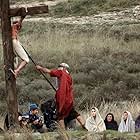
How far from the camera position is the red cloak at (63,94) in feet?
34.2

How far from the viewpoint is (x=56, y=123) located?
1012 cm

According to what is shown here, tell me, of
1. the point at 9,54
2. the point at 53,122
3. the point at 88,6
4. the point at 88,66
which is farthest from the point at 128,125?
the point at 88,6

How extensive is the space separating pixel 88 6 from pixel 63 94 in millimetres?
27539

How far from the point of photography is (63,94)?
1046 cm

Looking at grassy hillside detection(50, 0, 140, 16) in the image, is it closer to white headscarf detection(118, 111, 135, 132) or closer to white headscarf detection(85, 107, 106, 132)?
white headscarf detection(118, 111, 135, 132)

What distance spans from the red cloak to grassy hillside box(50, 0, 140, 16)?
83.1 ft

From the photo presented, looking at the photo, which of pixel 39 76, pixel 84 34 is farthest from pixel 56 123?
pixel 84 34

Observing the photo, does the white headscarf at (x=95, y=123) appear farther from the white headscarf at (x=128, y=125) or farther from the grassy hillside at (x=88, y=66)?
the grassy hillside at (x=88, y=66)

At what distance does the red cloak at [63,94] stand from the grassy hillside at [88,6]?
997 inches

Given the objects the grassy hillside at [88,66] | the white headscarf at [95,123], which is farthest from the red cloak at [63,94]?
the grassy hillside at [88,66]

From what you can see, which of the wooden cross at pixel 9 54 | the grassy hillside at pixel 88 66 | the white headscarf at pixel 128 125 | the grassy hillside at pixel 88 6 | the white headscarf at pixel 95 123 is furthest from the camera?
the grassy hillside at pixel 88 6

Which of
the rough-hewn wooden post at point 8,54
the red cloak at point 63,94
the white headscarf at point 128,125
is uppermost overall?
the rough-hewn wooden post at point 8,54

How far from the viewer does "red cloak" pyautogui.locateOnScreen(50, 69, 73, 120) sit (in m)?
10.4

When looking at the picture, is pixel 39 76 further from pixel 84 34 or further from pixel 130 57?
pixel 84 34
